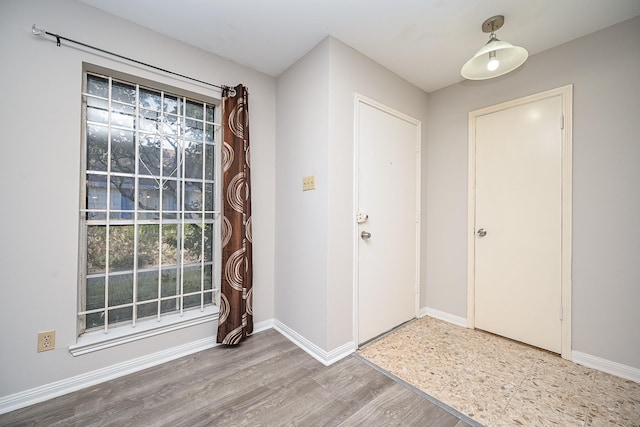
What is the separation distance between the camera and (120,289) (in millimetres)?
1905

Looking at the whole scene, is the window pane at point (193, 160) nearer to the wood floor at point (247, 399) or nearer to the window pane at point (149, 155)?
the window pane at point (149, 155)

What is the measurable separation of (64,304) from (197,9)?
84.8 inches

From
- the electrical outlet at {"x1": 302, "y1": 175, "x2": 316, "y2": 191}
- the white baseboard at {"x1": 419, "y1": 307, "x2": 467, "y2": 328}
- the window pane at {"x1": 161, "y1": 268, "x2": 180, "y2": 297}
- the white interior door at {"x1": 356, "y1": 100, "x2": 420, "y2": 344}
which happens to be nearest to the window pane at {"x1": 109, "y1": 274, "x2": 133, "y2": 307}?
the window pane at {"x1": 161, "y1": 268, "x2": 180, "y2": 297}

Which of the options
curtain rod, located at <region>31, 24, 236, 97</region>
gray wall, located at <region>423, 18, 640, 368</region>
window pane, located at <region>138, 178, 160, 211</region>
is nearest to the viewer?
curtain rod, located at <region>31, 24, 236, 97</region>

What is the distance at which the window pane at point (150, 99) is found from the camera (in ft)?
6.61

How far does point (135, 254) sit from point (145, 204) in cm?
39

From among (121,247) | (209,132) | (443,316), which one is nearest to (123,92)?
(209,132)

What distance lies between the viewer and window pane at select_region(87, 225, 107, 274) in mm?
1809

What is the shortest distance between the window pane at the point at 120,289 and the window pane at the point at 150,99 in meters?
1.34

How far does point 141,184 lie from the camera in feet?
6.52

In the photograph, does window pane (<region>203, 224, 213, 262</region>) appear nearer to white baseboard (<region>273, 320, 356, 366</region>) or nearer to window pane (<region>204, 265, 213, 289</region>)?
window pane (<region>204, 265, 213, 289</region>)

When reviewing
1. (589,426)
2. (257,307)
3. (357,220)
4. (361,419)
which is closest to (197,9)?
(357,220)

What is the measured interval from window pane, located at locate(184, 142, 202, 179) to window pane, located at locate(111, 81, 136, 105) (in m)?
0.48

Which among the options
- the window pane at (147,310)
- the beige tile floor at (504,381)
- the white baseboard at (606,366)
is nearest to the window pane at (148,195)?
A: the window pane at (147,310)
